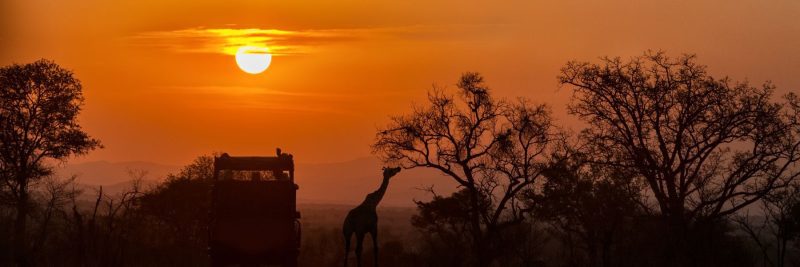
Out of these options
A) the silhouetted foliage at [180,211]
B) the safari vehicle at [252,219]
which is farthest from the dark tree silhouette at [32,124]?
the safari vehicle at [252,219]

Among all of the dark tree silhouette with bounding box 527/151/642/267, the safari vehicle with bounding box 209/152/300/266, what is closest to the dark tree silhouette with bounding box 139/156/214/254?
the dark tree silhouette with bounding box 527/151/642/267

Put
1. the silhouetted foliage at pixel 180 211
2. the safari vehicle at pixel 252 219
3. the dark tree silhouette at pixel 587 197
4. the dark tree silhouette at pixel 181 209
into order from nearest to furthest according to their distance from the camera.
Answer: the safari vehicle at pixel 252 219
the dark tree silhouette at pixel 587 197
the silhouetted foliage at pixel 180 211
the dark tree silhouette at pixel 181 209

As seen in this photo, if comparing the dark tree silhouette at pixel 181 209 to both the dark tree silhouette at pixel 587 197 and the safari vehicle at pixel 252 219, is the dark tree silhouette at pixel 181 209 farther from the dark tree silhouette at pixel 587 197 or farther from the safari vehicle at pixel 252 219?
the safari vehicle at pixel 252 219

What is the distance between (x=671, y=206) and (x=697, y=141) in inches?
162

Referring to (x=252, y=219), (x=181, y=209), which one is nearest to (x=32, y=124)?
(x=181, y=209)

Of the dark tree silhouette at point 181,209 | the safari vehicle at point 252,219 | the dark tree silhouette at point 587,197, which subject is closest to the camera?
the safari vehicle at point 252,219

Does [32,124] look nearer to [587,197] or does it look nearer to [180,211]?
[180,211]

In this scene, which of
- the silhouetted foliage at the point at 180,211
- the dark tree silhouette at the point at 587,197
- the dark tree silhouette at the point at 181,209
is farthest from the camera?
the dark tree silhouette at the point at 181,209

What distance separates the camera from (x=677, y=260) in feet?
123

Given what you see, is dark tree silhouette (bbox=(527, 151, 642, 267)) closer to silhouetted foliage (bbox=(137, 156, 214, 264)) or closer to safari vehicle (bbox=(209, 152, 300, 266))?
safari vehicle (bbox=(209, 152, 300, 266))

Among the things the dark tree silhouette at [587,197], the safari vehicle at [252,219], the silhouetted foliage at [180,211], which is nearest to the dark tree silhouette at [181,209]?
the silhouetted foliage at [180,211]

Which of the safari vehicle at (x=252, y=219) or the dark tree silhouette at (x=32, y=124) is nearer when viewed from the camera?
the safari vehicle at (x=252, y=219)

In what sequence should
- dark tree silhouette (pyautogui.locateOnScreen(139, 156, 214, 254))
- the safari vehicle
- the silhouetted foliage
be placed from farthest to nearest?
1. dark tree silhouette (pyautogui.locateOnScreen(139, 156, 214, 254))
2. the silhouetted foliage
3. the safari vehicle

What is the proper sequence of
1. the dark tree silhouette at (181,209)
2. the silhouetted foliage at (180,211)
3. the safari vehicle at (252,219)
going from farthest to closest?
the dark tree silhouette at (181,209) → the silhouetted foliage at (180,211) → the safari vehicle at (252,219)
